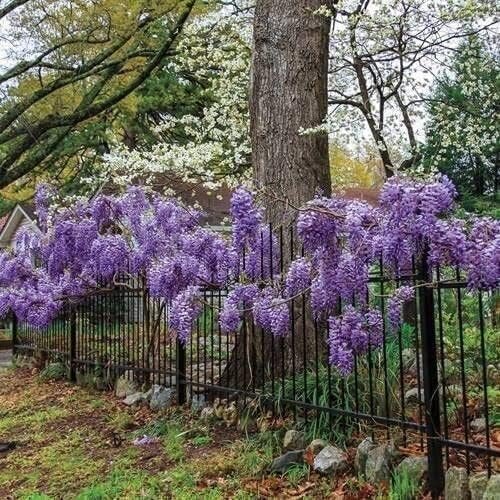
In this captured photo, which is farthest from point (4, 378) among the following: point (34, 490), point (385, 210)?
point (385, 210)

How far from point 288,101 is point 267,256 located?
1542 mm

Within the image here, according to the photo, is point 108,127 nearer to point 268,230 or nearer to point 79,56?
point 79,56

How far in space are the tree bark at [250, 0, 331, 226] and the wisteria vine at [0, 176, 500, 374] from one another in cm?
69

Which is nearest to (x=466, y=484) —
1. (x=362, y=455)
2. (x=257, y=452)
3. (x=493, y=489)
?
(x=493, y=489)

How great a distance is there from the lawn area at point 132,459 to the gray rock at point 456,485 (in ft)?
2.37

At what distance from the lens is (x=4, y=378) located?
33.2ft

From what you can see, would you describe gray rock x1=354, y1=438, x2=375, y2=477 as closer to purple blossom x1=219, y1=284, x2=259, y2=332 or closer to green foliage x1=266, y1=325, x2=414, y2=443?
green foliage x1=266, y1=325, x2=414, y2=443

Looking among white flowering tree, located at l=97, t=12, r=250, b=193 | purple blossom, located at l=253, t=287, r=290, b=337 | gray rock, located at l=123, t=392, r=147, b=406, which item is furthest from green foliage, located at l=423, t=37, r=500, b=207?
purple blossom, located at l=253, t=287, r=290, b=337

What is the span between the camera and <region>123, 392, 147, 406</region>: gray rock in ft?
21.9

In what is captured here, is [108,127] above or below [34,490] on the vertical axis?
above

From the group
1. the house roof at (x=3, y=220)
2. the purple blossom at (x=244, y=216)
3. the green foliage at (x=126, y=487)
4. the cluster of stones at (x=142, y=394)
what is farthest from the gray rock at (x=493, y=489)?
the house roof at (x=3, y=220)

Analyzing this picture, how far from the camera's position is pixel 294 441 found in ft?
14.5

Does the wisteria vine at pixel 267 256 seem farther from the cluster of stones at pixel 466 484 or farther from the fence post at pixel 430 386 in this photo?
the cluster of stones at pixel 466 484

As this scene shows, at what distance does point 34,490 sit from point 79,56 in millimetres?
10350
